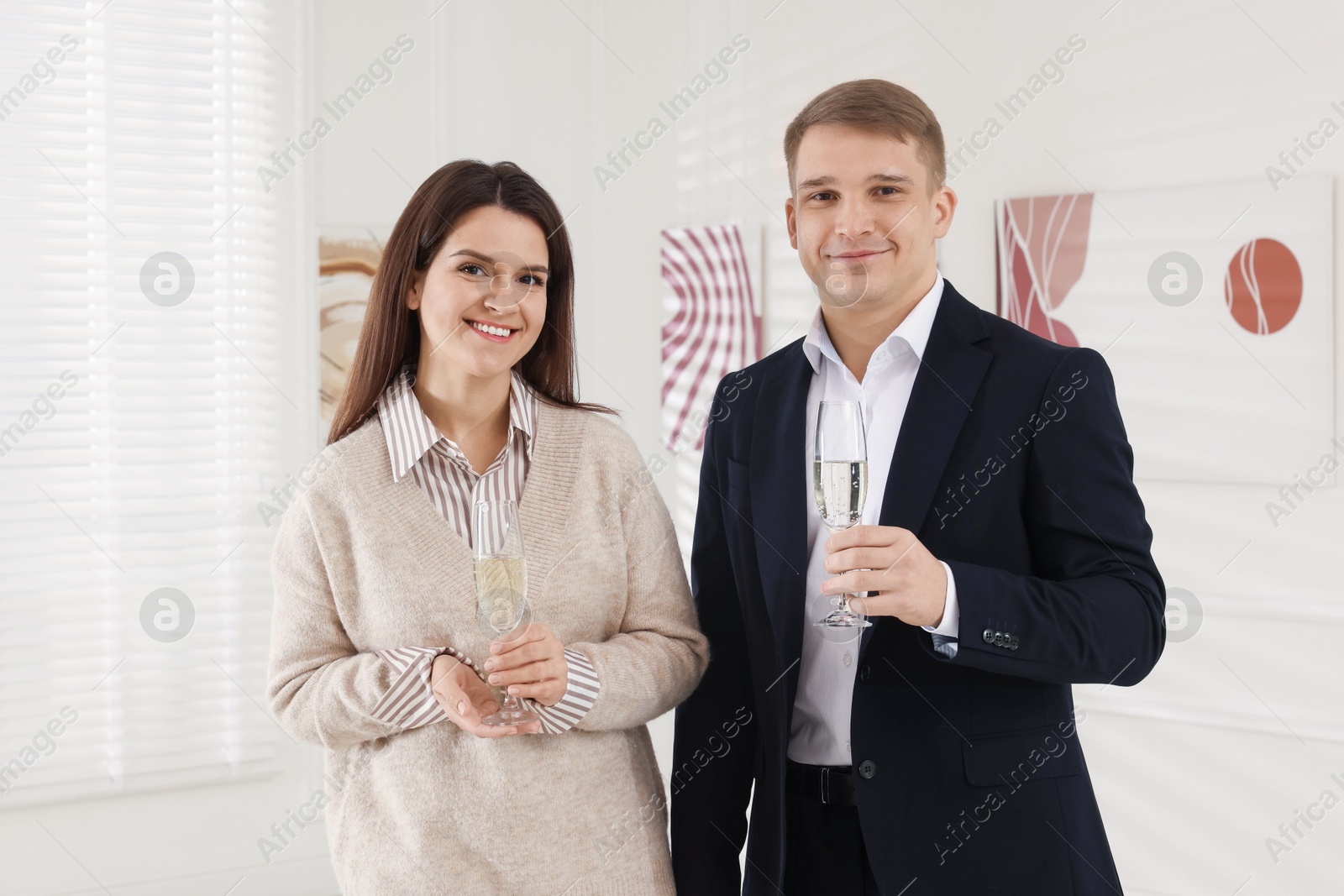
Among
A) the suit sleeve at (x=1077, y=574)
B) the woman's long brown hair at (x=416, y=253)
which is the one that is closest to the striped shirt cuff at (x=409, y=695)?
the woman's long brown hair at (x=416, y=253)

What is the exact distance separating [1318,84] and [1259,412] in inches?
35.3

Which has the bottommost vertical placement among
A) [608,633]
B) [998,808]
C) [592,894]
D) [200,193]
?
[592,894]

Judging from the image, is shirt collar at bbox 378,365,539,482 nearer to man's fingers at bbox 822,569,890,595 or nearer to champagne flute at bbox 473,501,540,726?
champagne flute at bbox 473,501,540,726

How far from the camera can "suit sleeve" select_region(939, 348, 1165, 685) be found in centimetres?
156

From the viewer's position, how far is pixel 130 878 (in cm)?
411

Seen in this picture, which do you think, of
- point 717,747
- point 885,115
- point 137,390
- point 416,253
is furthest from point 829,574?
point 137,390

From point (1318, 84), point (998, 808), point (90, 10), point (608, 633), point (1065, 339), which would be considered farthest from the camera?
point (90, 10)

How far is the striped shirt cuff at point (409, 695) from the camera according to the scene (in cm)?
169

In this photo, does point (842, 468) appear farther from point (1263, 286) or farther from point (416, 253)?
point (1263, 286)

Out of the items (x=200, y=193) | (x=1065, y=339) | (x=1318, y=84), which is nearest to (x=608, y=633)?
(x=1065, y=339)

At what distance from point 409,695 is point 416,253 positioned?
0.76m

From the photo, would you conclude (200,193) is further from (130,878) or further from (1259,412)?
(1259,412)

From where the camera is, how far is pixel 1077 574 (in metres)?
1.65

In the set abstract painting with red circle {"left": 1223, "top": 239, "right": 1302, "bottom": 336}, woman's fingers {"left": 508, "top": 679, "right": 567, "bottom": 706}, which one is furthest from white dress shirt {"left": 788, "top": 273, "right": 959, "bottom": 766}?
abstract painting with red circle {"left": 1223, "top": 239, "right": 1302, "bottom": 336}
